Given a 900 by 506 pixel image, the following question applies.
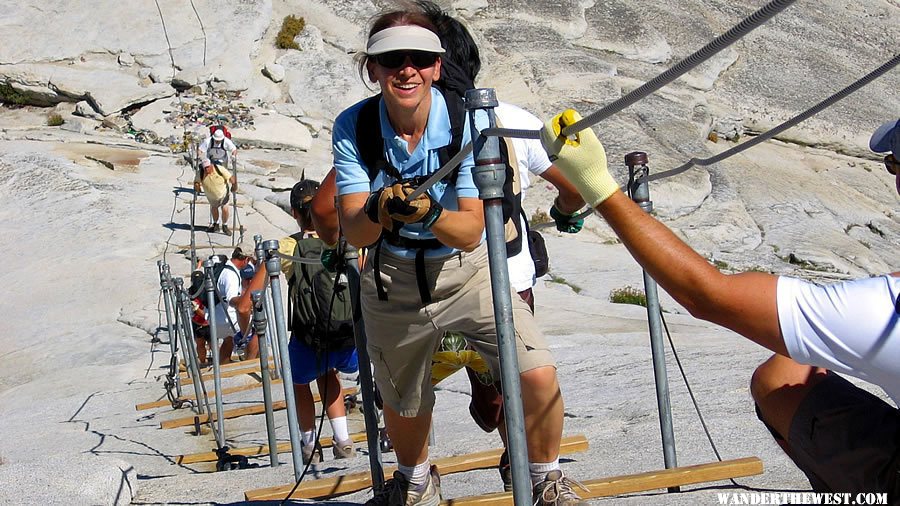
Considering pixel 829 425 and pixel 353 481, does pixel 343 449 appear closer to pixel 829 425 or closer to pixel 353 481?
pixel 353 481

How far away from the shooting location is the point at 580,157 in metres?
2.38

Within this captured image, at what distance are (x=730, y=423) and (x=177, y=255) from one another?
37.6ft

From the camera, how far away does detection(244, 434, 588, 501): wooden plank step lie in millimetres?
4172

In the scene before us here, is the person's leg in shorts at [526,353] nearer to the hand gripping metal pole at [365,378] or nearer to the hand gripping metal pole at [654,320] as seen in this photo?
the hand gripping metal pole at [365,378]

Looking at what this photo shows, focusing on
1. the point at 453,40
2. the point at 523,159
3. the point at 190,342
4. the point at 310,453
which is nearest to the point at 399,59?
the point at 453,40

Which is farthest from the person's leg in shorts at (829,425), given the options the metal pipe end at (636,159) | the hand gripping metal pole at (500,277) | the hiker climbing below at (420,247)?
the metal pipe end at (636,159)

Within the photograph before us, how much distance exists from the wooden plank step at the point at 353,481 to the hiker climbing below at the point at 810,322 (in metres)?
1.87

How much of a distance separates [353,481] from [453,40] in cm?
180

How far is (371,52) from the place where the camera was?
3303 millimetres

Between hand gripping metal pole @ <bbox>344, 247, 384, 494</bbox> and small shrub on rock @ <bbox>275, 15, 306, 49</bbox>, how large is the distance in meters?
24.9

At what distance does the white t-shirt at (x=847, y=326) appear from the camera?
7.24 feet

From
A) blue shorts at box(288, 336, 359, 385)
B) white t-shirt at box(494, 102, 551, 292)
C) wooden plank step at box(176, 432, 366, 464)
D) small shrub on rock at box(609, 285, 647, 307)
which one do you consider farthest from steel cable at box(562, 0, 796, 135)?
small shrub on rock at box(609, 285, 647, 307)

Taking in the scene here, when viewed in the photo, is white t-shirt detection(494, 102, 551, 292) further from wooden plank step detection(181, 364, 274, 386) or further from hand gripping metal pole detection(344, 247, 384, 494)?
wooden plank step detection(181, 364, 274, 386)

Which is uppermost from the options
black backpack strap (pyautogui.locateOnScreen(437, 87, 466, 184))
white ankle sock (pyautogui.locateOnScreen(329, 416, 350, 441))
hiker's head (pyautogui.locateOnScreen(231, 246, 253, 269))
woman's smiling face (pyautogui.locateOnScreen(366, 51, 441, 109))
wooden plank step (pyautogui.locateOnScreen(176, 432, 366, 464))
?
woman's smiling face (pyautogui.locateOnScreen(366, 51, 441, 109))
